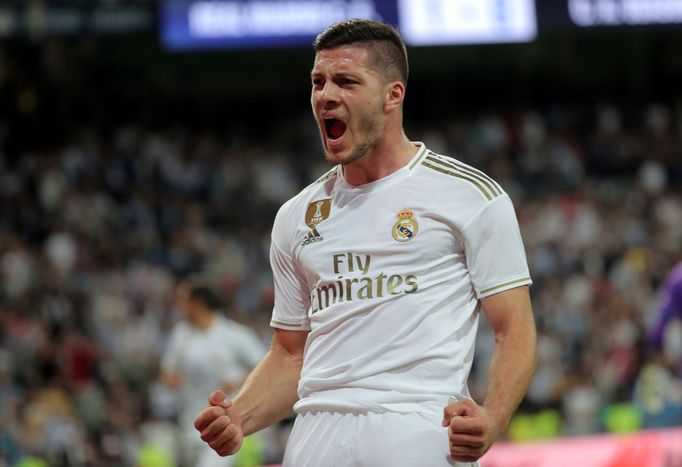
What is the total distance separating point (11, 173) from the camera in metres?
16.5

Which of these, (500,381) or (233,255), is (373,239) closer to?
(500,381)

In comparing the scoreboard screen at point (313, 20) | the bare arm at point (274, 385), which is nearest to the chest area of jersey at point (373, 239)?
the bare arm at point (274, 385)

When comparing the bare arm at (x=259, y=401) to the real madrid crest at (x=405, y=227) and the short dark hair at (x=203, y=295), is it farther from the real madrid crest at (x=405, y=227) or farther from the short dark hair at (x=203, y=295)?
the short dark hair at (x=203, y=295)

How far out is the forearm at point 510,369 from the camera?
295 centimetres

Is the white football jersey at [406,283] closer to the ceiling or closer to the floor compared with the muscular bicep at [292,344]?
closer to the ceiling

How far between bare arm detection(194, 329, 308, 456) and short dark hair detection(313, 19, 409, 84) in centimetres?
90

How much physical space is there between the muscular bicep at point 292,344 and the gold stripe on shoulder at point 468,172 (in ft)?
2.28

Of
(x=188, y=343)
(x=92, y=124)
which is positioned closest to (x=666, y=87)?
(x=92, y=124)

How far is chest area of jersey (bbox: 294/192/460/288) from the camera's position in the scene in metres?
3.19

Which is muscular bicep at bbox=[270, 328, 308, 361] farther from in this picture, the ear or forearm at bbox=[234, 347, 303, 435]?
the ear

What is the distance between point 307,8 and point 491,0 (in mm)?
2442

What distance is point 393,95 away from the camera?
3.35 m

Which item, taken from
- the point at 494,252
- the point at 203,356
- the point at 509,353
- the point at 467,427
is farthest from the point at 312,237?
the point at 203,356

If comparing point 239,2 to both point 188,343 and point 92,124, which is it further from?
point 188,343
